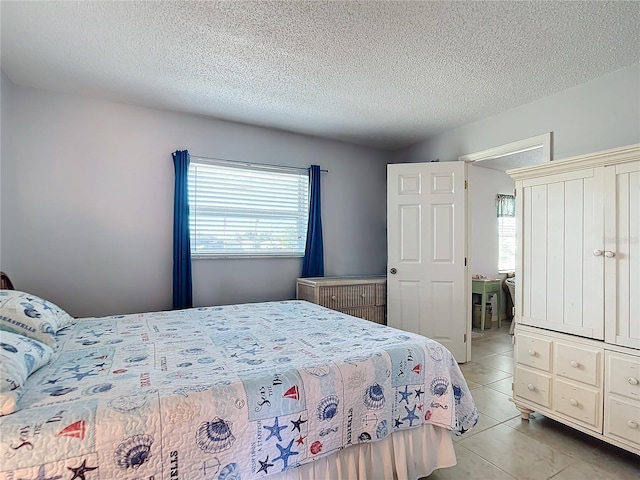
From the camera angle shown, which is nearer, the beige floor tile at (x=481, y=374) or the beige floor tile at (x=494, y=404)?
the beige floor tile at (x=494, y=404)

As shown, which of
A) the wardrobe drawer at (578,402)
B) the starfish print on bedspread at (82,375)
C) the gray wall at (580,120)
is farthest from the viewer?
the gray wall at (580,120)

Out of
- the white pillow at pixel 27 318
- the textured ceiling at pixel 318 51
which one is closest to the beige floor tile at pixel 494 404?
the textured ceiling at pixel 318 51

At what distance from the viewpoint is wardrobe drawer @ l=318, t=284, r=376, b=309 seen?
11.6 ft

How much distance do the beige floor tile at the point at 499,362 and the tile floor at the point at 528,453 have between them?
0.76 metres

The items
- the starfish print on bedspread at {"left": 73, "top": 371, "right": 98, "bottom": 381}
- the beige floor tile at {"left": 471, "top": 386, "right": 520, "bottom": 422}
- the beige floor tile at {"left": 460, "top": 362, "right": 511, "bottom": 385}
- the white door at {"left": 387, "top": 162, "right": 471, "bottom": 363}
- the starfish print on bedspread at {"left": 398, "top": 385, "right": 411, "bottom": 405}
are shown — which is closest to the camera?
the starfish print on bedspread at {"left": 73, "top": 371, "right": 98, "bottom": 381}

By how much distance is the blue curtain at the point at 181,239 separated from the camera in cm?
323

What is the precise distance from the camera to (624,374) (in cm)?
193

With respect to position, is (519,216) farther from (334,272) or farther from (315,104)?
(334,272)

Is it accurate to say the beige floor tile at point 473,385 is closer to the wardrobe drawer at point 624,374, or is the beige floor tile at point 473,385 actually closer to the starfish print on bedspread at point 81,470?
the wardrobe drawer at point 624,374

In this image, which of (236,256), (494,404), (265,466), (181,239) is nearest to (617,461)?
(494,404)

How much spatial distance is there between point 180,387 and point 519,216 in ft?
8.01

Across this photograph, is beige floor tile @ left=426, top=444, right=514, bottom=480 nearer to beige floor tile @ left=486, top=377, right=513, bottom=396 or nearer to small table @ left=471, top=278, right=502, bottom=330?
beige floor tile @ left=486, top=377, right=513, bottom=396

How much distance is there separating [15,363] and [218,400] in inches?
29.0

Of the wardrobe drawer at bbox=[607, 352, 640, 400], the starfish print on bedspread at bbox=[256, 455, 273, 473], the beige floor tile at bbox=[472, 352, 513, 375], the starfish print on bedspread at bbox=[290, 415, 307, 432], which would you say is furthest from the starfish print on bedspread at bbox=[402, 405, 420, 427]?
the beige floor tile at bbox=[472, 352, 513, 375]
